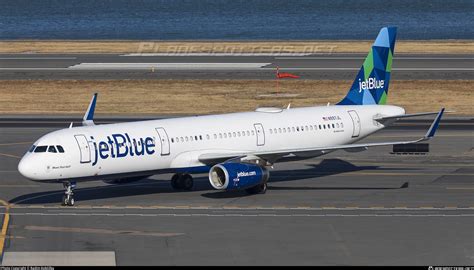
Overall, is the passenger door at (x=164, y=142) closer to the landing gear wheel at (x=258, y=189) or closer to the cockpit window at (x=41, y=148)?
the landing gear wheel at (x=258, y=189)

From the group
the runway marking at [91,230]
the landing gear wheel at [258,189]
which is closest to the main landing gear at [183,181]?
the landing gear wheel at [258,189]

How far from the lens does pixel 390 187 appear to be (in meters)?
62.2

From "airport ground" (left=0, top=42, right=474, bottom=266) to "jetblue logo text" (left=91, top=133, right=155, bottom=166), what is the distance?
2677mm

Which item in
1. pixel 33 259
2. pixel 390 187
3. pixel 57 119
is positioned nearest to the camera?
pixel 33 259

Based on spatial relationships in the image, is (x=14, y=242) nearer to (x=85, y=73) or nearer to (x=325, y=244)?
(x=325, y=244)

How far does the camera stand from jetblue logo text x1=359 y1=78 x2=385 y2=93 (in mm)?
68562

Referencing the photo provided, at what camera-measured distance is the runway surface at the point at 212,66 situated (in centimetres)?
11181

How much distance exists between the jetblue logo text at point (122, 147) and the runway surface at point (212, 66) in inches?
2110

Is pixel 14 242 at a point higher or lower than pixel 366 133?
lower

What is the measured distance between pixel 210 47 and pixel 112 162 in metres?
89.5

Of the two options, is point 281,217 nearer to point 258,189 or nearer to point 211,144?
point 258,189

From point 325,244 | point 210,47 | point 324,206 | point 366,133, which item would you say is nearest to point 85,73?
point 210,47

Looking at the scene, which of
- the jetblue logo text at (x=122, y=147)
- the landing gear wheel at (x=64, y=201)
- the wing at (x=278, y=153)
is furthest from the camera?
the wing at (x=278, y=153)

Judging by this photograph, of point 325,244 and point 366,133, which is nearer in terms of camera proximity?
point 325,244
